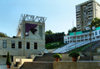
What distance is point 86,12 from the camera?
8225cm

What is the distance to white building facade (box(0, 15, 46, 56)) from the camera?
25.0 m

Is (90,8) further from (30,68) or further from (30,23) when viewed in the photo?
(30,68)

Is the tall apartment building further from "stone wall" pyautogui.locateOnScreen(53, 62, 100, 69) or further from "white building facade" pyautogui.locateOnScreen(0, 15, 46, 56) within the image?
"stone wall" pyautogui.locateOnScreen(53, 62, 100, 69)

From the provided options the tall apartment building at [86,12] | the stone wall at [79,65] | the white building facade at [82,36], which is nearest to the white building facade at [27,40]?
the stone wall at [79,65]

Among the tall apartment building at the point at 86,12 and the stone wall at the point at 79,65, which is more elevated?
the tall apartment building at the point at 86,12

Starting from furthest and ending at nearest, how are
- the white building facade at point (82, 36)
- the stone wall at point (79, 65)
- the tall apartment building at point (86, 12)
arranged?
the tall apartment building at point (86, 12) → the white building facade at point (82, 36) → the stone wall at point (79, 65)

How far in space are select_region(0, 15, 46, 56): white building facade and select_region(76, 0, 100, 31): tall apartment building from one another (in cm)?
5015

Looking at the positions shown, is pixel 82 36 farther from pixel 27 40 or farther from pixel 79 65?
pixel 79 65

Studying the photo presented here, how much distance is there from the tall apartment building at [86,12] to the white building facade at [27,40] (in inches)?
1975

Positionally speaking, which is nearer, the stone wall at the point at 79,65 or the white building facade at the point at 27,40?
the stone wall at the point at 79,65

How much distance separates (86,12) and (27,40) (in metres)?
61.3

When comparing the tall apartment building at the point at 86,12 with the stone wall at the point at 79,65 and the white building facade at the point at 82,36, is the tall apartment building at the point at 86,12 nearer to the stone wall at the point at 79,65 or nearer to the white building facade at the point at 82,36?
the white building facade at the point at 82,36

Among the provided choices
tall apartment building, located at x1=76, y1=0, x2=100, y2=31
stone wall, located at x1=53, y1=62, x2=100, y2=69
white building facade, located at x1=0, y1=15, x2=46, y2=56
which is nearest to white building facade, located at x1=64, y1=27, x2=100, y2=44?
tall apartment building, located at x1=76, y1=0, x2=100, y2=31

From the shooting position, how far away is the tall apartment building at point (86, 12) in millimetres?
78338
